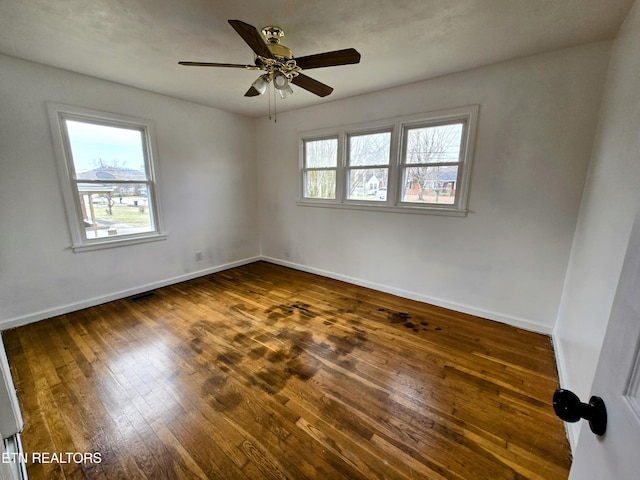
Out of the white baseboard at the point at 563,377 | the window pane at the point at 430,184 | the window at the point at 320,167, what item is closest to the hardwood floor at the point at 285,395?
the white baseboard at the point at 563,377

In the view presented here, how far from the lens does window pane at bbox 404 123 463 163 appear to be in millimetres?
2869

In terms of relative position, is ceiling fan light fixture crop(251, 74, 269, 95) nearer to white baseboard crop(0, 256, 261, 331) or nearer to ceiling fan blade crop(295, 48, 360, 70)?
ceiling fan blade crop(295, 48, 360, 70)

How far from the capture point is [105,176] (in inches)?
121

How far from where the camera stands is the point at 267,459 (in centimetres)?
140

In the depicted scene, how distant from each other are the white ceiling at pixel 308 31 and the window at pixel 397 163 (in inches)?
21.6

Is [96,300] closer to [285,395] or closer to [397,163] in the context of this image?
[285,395]

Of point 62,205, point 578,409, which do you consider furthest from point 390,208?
point 62,205

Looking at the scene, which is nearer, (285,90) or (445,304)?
(285,90)

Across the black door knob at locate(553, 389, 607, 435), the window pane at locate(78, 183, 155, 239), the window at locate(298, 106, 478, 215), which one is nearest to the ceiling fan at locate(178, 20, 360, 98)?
the window at locate(298, 106, 478, 215)

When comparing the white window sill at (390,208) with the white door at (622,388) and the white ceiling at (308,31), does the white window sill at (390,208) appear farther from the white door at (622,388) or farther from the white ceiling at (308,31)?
the white door at (622,388)

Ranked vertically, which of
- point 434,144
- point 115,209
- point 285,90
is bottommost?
point 115,209

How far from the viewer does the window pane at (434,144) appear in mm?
2869

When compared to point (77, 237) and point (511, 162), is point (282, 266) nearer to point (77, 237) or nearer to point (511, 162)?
point (77, 237)

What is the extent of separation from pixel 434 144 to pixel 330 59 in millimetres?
1716
